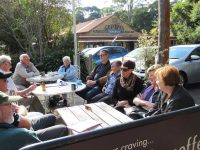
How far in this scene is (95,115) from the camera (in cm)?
407

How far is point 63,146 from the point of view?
168 centimetres

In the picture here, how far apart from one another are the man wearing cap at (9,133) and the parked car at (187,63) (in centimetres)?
830

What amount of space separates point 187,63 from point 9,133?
8880mm

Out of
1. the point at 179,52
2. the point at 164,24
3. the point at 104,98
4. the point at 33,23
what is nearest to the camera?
the point at 104,98

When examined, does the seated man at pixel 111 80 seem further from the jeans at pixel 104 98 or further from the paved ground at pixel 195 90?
the paved ground at pixel 195 90

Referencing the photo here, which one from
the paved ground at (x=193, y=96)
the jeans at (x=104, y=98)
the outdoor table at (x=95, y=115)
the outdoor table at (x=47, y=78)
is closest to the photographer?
the outdoor table at (x=95, y=115)

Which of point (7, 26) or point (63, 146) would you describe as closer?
point (63, 146)

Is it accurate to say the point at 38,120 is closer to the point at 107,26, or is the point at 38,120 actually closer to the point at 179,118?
the point at 179,118

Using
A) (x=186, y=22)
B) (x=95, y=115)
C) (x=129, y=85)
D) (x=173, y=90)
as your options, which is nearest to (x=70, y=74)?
(x=129, y=85)

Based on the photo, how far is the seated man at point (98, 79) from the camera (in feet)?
23.0

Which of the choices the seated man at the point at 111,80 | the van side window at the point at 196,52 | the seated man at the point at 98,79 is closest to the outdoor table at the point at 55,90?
the seated man at the point at 98,79

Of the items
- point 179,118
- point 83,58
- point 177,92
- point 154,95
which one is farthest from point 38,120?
point 83,58

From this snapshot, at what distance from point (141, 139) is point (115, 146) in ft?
0.62

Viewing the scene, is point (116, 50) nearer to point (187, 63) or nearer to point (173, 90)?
point (187, 63)
